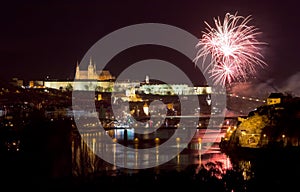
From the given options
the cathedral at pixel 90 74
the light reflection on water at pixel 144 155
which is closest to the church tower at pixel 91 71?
the cathedral at pixel 90 74

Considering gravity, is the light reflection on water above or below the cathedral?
below

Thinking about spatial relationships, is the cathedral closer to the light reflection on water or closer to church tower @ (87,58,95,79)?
church tower @ (87,58,95,79)

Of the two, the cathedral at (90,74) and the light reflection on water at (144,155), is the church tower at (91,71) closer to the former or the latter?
the cathedral at (90,74)

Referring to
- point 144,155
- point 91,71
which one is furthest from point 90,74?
point 144,155

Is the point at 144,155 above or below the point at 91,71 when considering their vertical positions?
below

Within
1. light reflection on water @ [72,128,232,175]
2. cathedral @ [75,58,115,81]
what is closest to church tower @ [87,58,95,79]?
cathedral @ [75,58,115,81]

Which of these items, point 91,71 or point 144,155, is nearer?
point 144,155

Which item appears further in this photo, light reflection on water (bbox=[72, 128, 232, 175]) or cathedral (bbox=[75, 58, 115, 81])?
cathedral (bbox=[75, 58, 115, 81])

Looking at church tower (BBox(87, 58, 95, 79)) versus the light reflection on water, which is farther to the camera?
church tower (BBox(87, 58, 95, 79))

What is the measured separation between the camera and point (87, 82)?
4769 centimetres

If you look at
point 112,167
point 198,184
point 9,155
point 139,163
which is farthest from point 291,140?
point 198,184

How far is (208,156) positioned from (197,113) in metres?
19.2

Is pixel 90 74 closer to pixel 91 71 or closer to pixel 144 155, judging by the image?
pixel 91 71

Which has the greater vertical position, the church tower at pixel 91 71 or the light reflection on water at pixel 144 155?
the church tower at pixel 91 71
